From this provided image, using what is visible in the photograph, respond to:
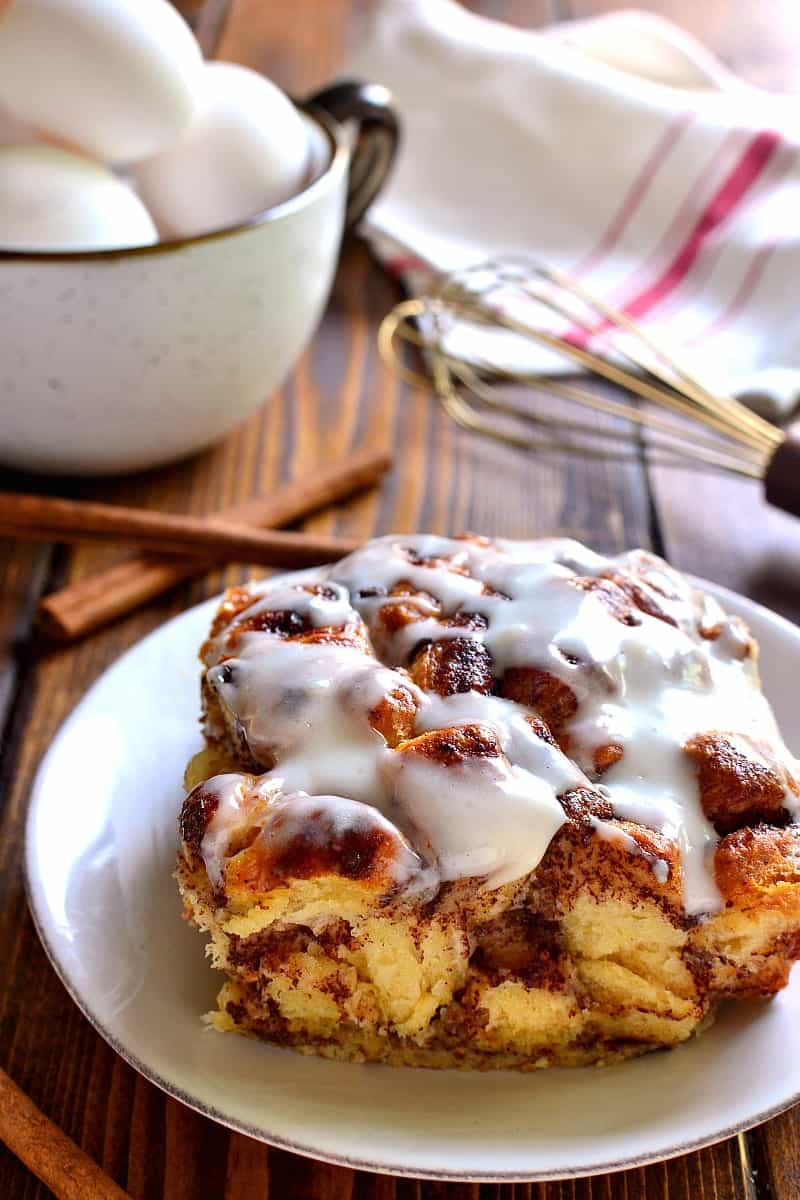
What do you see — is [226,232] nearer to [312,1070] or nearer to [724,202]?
[312,1070]

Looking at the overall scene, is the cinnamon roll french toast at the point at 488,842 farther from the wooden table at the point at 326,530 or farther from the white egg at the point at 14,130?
the white egg at the point at 14,130

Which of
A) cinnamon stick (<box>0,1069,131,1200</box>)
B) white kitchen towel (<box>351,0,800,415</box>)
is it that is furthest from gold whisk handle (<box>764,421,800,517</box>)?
cinnamon stick (<box>0,1069,131,1200</box>)

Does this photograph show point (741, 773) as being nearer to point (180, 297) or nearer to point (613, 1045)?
point (613, 1045)

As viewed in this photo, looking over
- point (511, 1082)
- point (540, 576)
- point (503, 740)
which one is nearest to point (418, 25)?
point (540, 576)

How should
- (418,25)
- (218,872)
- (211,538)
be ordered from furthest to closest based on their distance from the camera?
1. (418,25)
2. (211,538)
3. (218,872)

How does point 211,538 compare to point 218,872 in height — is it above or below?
below

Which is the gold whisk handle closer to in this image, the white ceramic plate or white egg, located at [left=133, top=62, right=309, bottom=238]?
the white ceramic plate

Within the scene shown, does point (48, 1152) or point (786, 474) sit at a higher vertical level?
point (786, 474)

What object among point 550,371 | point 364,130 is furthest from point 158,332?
point 550,371
